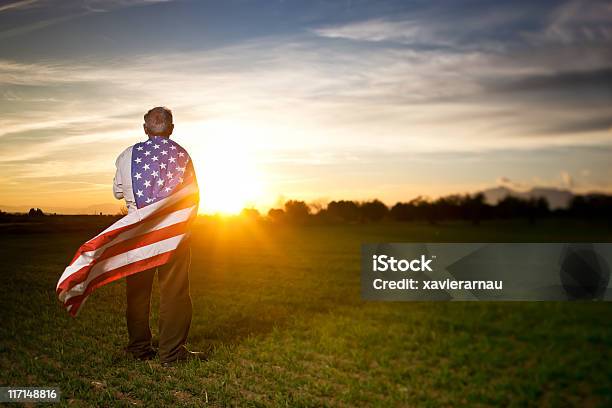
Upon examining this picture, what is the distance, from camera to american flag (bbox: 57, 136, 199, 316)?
22.8 ft

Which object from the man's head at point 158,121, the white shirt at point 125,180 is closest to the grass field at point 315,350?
the white shirt at point 125,180

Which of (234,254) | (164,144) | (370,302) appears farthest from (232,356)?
(234,254)

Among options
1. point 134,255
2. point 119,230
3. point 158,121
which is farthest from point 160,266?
point 158,121

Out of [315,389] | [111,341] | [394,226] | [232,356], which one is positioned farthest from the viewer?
[394,226]

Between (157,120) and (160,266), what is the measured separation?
186 cm

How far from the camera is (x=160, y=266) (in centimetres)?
727

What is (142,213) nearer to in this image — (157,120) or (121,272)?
(121,272)

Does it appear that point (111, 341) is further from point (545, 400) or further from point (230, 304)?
point (545, 400)

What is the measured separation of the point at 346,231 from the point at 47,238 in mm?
27567

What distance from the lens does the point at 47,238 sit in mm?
28094

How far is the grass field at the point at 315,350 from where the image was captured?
6887 millimetres

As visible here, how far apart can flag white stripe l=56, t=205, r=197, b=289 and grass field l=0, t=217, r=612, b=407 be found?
1423 mm

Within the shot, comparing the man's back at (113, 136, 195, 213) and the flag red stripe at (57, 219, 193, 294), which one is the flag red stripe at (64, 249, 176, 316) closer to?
the flag red stripe at (57, 219, 193, 294)

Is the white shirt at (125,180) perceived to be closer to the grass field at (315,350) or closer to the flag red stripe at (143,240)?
the flag red stripe at (143,240)
